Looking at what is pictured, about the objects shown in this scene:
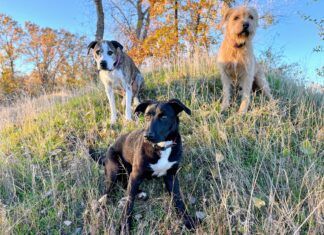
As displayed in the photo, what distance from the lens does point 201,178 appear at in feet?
10.0

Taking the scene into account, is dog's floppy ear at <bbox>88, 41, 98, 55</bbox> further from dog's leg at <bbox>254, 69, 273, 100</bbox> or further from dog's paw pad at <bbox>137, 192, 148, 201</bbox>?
dog's leg at <bbox>254, 69, 273, 100</bbox>

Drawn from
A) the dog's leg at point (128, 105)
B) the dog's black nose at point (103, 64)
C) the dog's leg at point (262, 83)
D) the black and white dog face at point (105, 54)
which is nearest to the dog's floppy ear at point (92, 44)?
the black and white dog face at point (105, 54)

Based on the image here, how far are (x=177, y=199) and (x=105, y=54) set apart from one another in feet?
9.76

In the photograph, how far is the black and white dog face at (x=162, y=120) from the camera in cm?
239

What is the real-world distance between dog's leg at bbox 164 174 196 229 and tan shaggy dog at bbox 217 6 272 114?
2.01 meters

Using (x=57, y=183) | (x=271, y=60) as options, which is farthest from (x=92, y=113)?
(x=271, y=60)

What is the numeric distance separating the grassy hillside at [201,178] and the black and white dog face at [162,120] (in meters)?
0.57

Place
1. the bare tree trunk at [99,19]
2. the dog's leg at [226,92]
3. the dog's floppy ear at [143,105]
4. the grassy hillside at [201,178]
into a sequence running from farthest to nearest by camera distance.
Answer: the bare tree trunk at [99,19] → the dog's leg at [226,92] → the dog's floppy ear at [143,105] → the grassy hillside at [201,178]

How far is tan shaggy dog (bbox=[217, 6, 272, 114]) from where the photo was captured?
4.30 m

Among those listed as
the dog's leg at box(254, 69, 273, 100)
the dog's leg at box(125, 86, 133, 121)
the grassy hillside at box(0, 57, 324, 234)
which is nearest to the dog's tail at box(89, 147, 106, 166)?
the grassy hillside at box(0, 57, 324, 234)

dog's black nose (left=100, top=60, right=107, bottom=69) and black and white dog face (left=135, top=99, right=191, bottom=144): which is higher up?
dog's black nose (left=100, top=60, right=107, bottom=69)

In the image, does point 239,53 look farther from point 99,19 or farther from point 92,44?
point 99,19

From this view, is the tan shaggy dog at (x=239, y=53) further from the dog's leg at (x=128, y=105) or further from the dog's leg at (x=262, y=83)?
the dog's leg at (x=128, y=105)

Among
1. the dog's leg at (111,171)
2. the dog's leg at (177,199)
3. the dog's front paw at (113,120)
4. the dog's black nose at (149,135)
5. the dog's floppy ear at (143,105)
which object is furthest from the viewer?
the dog's front paw at (113,120)
